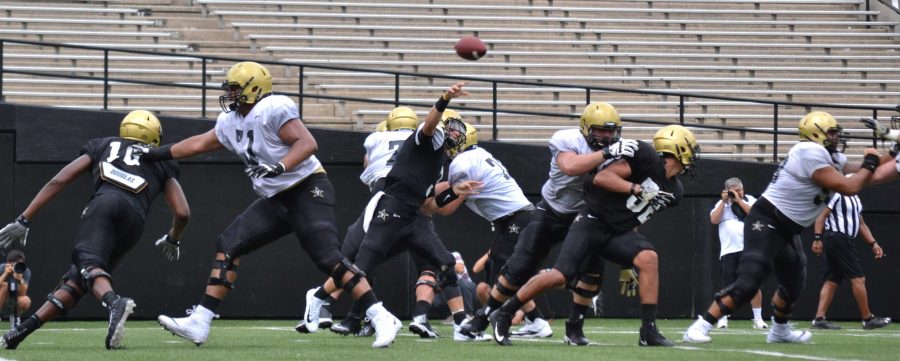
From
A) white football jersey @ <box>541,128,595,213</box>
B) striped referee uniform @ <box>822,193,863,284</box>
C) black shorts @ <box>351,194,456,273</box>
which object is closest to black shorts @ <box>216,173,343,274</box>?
black shorts @ <box>351,194,456,273</box>

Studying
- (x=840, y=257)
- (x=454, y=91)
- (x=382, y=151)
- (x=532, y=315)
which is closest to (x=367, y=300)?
(x=454, y=91)

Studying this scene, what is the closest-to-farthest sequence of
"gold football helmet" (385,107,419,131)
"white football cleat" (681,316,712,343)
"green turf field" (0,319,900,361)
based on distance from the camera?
"green turf field" (0,319,900,361) → "white football cleat" (681,316,712,343) → "gold football helmet" (385,107,419,131)

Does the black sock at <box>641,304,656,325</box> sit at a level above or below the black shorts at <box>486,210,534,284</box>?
below

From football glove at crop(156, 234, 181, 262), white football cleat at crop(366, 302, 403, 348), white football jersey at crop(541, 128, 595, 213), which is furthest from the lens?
white football jersey at crop(541, 128, 595, 213)

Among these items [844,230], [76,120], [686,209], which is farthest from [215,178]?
[844,230]

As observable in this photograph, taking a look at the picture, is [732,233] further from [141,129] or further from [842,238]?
[141,129]

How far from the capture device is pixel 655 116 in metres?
19.7

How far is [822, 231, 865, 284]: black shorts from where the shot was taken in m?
14.8

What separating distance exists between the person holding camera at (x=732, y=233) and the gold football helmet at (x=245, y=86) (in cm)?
652

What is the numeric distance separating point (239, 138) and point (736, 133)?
1149 cm

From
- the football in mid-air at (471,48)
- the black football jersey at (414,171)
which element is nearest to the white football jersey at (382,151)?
the black football jersey at (414,171)

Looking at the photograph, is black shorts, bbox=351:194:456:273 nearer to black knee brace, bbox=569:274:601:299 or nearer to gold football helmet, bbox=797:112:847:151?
black knee brace, bbox=569:274:601:299

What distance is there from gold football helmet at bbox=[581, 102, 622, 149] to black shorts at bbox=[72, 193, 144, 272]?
10.4 feet

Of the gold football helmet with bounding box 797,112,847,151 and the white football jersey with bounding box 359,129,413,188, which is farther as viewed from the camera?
the white football jersey with bounding box 359,129,413,188
